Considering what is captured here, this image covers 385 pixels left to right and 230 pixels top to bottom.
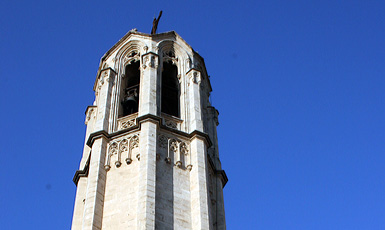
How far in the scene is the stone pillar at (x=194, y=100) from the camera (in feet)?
74.9

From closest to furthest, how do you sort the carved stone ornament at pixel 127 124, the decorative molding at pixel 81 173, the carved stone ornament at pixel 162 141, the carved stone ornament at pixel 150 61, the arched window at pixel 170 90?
the carved stone ornament at pixel 162 141, the carved stone ornament at pixel 127 124, the decorative molding at pixel 81 173, the carved stone ornament at pixel 150 61, the arched window at pixel 170 90

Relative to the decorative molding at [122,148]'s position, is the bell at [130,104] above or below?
above

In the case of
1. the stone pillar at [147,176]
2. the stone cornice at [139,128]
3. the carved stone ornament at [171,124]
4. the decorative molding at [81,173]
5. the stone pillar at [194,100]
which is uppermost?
the stone pillar at [194,100]

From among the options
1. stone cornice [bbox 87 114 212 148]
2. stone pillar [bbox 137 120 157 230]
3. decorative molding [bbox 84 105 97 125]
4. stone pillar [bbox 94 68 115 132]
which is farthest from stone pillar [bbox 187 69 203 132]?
decorative molding [bbox 84 105 97 125]

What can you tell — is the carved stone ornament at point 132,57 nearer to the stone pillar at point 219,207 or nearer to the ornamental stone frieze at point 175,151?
the ornamental stone frieze at point 175,151

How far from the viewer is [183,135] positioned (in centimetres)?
2217

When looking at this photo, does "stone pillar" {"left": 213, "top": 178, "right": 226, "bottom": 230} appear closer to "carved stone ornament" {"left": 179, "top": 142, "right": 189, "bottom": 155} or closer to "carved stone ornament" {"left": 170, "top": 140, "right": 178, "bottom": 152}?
"carved stone ornament" {"left": 179, "top": 142, "right": 189, "bottom": 155}

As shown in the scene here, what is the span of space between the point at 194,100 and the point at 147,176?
5.60 metres

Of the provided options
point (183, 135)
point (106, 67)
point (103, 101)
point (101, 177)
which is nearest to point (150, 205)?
point (101, 177)

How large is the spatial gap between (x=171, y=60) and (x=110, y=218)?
968cm

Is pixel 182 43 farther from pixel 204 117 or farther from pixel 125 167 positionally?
pixel 125 167

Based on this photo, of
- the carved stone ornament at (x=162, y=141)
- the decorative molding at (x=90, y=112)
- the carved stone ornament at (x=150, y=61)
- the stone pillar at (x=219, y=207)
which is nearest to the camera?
the carved stone ornament at (x=162, y=141)

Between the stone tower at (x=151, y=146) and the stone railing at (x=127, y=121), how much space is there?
0.13 feet

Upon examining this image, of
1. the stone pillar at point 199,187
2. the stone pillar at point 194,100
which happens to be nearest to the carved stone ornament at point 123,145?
the stone pillar at point 199,187
